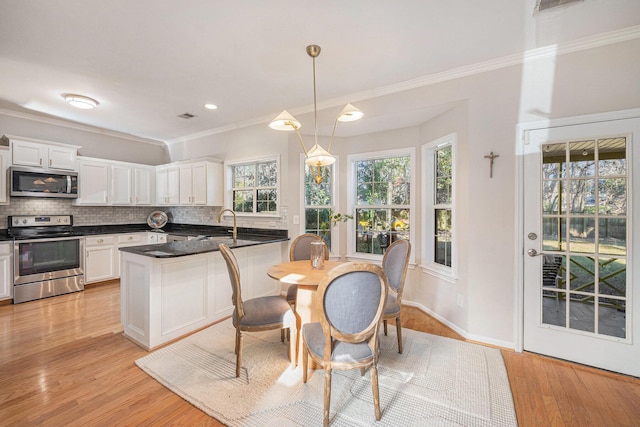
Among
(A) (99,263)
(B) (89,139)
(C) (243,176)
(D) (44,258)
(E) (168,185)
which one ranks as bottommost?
(A) (99,263)

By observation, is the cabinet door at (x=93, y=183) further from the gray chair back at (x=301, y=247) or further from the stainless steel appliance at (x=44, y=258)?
the gray chair back at (x=301, y=247)

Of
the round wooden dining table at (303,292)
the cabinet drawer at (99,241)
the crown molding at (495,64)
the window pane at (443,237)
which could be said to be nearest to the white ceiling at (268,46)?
the crown molding at (495,64)

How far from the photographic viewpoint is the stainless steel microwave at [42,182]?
3.88 m

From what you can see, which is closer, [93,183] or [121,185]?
[93,183]

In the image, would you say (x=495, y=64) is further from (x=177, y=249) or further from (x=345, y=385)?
(x=177, y=249)

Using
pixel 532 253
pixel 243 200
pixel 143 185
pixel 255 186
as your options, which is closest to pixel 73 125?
pixel 143 185

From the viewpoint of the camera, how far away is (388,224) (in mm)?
3871

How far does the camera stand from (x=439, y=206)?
3326 mm

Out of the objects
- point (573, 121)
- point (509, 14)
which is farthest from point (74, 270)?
point (573, 121)

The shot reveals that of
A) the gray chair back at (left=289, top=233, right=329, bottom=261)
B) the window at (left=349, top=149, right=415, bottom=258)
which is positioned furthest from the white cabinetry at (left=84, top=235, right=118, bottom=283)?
the window at (left=349, top=149, right=415, bottom=258)

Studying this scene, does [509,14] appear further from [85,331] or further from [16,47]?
[85,331]

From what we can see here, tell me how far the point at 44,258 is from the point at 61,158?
1576mm

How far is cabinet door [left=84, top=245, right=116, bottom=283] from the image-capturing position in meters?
4.41

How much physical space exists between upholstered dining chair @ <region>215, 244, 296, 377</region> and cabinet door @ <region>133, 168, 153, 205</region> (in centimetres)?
428
